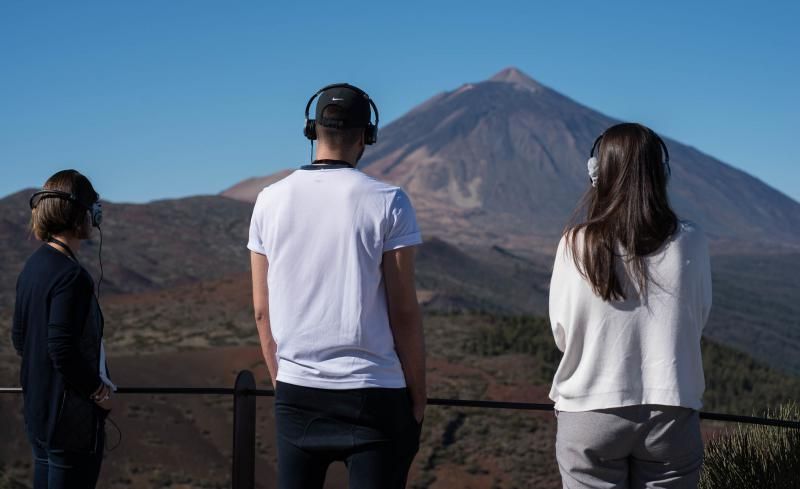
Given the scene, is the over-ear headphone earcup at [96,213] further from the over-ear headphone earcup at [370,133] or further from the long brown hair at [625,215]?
the long brown hair at [625,215]

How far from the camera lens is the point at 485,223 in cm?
18550

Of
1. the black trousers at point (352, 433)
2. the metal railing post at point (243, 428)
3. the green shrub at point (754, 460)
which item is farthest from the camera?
the green shrub at point (754, 460)

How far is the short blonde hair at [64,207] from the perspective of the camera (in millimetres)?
2947

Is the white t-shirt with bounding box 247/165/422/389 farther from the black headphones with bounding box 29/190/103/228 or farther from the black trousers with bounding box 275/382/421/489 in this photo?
the black headphones with bounding box 29/190/103/228

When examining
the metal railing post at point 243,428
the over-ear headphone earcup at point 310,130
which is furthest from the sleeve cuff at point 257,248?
the metal railing post at point 243,428

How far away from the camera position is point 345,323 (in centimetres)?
236

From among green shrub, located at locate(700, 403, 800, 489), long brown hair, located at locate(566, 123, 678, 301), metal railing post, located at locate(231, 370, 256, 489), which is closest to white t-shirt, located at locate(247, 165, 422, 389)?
long brown hair, located at locate(566, 123, 678, 301)

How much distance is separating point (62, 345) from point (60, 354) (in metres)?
0.03

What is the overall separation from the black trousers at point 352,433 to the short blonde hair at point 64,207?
97 centimetres

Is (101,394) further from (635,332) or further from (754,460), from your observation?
(754,460)

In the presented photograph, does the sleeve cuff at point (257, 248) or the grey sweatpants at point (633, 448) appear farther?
the sleeve cuff at point (257, 248)

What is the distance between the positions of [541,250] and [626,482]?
160720 mm

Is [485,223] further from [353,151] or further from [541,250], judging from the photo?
[353,151]

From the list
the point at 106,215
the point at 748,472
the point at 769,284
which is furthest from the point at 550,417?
the point at 769,284
